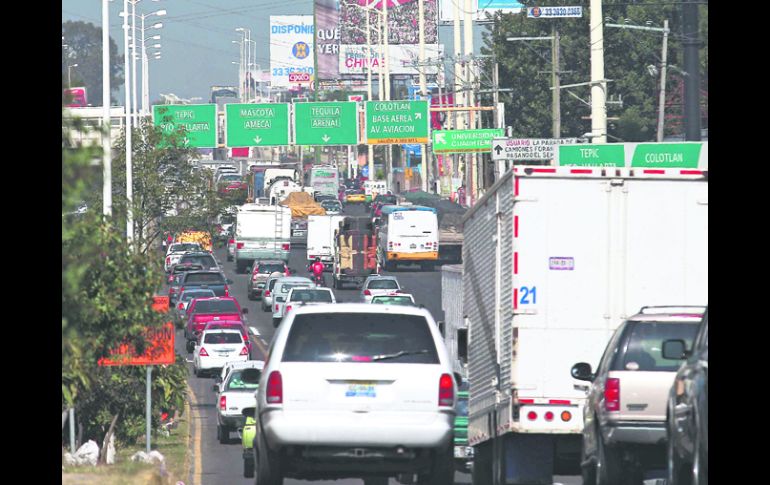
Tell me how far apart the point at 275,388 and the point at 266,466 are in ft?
2.81

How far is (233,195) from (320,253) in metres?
11.9

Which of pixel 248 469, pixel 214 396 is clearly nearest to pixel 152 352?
pixel 248 469

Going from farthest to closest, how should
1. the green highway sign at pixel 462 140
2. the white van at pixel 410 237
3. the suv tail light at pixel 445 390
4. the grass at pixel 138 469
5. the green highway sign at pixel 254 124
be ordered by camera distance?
the green highway sign at pixel 254 124, the white van at pixel 410 237, the green highway sign at pixel 462 140, the grass at pixel 138 469, the suv tail light at pixel 445 390

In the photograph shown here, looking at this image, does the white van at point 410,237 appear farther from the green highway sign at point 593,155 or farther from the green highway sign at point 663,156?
the green highway sign at point 663,156

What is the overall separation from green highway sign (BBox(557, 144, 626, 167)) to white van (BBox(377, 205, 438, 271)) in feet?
83.9

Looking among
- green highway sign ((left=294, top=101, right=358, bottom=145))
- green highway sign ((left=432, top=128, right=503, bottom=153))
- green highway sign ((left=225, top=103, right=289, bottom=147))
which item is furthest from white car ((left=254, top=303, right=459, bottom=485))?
green highway sign ((left=294, top=101, right=358, bottom=145))

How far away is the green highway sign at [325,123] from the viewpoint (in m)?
70.7

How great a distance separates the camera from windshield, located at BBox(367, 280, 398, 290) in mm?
56750

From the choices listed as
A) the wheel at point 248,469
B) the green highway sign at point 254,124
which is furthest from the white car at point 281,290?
the wheel at point 248,469

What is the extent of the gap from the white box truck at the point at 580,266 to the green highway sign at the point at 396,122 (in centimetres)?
5330

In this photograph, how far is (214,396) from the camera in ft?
137

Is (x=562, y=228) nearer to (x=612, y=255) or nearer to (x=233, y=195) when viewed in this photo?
(x=612, y=255)

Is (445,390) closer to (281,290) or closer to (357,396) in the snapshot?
(357,396)
